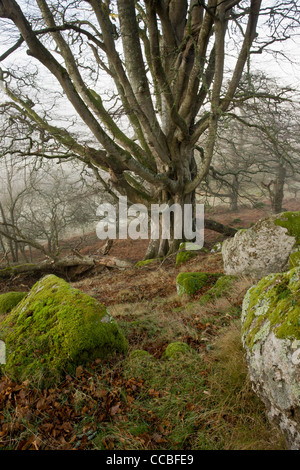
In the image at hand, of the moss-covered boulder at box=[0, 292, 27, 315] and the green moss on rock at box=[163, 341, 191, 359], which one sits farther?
the moss-covered boulder at box=[0, 292, 27, 315]

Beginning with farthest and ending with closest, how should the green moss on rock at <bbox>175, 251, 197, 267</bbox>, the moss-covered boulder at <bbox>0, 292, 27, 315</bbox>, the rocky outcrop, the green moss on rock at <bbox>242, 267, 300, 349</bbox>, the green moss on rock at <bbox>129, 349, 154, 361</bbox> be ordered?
the green moss on rock at <bbox>175, 251, 197, 267</bbox> → the moss-covered boulder at <bbox>0, 292, 27, 315</bbox> → the rocky outcrop → the green moss on rock at <bbox>129, 349, 154, 361</bbox> → the green moss on rock at <bbox>242, 267, 300, 349</bbox>

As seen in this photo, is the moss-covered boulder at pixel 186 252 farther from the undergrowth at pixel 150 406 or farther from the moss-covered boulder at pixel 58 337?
the moss-covered boulder at pixel 58 337

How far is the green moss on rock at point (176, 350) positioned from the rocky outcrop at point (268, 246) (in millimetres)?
2579

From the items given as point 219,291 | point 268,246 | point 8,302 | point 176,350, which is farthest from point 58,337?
point 8,302

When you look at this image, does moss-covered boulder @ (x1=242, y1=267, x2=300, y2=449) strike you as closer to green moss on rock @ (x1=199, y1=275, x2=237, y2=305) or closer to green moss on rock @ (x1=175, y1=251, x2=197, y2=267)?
green moss on rock @ (x1=199, y1=275, x2=237, y2=305)

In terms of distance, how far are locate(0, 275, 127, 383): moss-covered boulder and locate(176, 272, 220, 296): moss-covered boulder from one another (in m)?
2.54

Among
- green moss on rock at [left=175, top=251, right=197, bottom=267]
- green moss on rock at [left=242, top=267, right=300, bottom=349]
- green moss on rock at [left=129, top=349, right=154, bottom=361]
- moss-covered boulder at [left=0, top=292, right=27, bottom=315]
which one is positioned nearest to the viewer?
green moss on rock at [left=242, top=267, right=300, bottom=349]

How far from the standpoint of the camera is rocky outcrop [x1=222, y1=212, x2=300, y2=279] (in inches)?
191

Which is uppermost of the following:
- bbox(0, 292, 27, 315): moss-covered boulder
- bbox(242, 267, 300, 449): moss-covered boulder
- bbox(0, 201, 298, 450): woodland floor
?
bbox(242, 267, 300, 449): moss-covered boulder

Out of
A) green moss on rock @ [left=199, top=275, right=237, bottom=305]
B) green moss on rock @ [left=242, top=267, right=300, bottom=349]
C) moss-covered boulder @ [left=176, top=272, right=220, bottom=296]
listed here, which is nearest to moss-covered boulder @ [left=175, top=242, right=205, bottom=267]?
moss-covered boulder @ [left=176, top=272, right=220, bottom=296]

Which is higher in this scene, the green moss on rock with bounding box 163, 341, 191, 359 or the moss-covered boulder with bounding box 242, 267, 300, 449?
the moss-covered boulder with bounding box 242, 267, 300, 449

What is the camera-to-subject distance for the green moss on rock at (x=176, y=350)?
2895 millimetres

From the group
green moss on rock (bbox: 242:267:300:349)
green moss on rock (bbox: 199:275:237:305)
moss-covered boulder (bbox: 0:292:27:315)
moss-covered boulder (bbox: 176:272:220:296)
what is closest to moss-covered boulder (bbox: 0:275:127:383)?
green moss on rock (bbox: 242:267:300:349)
